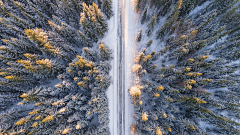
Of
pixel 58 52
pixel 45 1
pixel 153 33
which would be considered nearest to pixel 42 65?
pixel 58 52

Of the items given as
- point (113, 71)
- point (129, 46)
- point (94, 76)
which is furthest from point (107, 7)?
point (94, 76)

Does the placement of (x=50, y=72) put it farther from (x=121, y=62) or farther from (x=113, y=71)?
(x=121, y=62)

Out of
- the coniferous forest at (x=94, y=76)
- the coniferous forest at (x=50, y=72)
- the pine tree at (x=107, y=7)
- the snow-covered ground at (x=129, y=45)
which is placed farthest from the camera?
the snow-covered ground at (x=129, y=45)

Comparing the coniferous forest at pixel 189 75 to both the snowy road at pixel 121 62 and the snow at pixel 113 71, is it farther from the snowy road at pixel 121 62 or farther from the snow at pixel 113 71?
the snow at pixel 113 71

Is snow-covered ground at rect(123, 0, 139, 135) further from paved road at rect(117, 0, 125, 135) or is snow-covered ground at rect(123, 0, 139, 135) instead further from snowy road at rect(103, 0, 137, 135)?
paved road at rect(117, 0, 125, 135)

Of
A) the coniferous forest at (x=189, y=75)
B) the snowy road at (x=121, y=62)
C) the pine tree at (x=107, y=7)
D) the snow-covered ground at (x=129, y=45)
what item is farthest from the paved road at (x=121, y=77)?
the pine tree at (x=107, y=7)
